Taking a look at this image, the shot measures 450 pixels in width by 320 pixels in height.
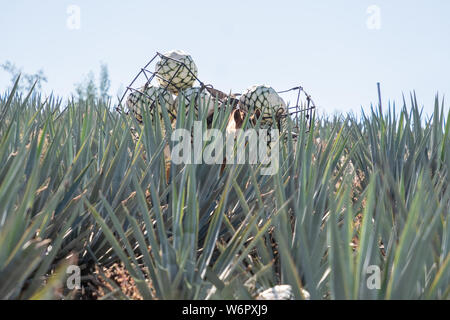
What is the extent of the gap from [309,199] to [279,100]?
0.60m

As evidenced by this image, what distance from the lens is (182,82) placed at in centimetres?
108

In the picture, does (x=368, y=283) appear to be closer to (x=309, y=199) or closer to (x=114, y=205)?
(x=309, y=199)

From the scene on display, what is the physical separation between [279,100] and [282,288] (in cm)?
72

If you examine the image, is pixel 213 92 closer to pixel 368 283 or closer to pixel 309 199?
pixel 309 199

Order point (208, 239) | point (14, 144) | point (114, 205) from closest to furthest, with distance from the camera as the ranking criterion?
point (208, 239), point (114, 205), point (14, 144)

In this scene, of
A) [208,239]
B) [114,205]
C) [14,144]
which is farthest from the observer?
[14,144]

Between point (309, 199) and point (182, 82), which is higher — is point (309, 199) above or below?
below

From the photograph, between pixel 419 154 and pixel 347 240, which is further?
pixel 419 154

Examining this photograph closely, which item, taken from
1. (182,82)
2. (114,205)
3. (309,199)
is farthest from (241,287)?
(182,82)

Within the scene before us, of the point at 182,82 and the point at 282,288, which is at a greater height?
the point at 182,82

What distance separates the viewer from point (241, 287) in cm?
34
